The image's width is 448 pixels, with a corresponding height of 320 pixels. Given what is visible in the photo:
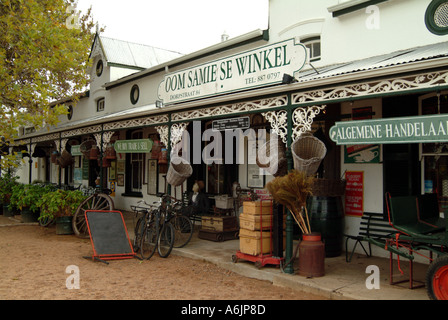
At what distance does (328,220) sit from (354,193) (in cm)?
100

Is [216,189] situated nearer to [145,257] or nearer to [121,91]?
[145,257]

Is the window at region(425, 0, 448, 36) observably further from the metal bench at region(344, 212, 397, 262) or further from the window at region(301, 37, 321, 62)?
the metal bench at region(344, 212, 397, 262)

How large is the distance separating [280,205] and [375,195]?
88.5 inches

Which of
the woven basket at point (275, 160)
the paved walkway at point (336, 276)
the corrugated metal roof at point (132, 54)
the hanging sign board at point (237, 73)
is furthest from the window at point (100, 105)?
the woven basket at point (275, 160)

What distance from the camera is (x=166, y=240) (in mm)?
8625

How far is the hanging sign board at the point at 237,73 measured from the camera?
6629 mm

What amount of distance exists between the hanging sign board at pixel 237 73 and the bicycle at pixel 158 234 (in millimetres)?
2661

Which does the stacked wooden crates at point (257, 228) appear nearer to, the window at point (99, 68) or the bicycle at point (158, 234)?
the bicycle at point (158, 234)

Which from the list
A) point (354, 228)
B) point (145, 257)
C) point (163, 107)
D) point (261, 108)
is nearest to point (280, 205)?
point (261, 108)

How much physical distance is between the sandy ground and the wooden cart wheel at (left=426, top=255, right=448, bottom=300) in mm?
1471

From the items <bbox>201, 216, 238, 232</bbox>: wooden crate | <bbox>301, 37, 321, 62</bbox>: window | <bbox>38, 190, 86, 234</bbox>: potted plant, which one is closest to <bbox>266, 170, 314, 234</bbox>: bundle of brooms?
<bbox>201, 216, 238, 232</bbox>: wooden crate

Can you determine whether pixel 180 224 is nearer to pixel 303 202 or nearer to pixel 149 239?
pixel 149 239

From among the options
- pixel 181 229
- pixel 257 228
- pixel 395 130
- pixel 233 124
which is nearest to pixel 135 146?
pixel 181 229

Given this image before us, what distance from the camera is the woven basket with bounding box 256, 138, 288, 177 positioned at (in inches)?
300
